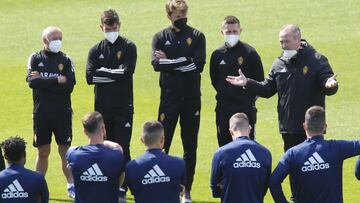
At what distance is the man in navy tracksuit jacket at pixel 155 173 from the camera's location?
410 inches

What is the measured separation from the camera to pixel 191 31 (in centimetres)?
1409

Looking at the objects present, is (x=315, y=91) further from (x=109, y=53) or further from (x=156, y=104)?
(x=156, y=104)

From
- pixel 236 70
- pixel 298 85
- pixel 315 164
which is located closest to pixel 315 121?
pixel 315 164

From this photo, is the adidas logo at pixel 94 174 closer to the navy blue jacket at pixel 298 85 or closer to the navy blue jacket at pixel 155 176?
the navy blue jacket at pixel 155 176

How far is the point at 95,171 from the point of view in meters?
10.7

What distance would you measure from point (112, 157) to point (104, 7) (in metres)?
17.3

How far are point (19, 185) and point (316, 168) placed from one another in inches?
124

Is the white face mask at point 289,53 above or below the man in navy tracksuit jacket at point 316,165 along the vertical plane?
above

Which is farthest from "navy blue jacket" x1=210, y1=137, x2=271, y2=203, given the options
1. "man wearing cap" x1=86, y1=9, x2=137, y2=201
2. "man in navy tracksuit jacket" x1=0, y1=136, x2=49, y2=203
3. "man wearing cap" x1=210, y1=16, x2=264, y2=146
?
"man wearing cap" x1=86, y1=9, x2=137, y2=201

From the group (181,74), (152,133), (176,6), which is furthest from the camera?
(181,74)

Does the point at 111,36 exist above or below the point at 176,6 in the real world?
below

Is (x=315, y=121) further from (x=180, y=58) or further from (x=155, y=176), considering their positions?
(x=180, y=58)

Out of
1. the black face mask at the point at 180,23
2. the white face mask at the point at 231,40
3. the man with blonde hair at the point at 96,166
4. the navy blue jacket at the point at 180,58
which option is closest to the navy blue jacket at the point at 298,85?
the white face mask at the point at 231,40

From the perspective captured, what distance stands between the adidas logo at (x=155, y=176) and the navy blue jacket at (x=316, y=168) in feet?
3.89
